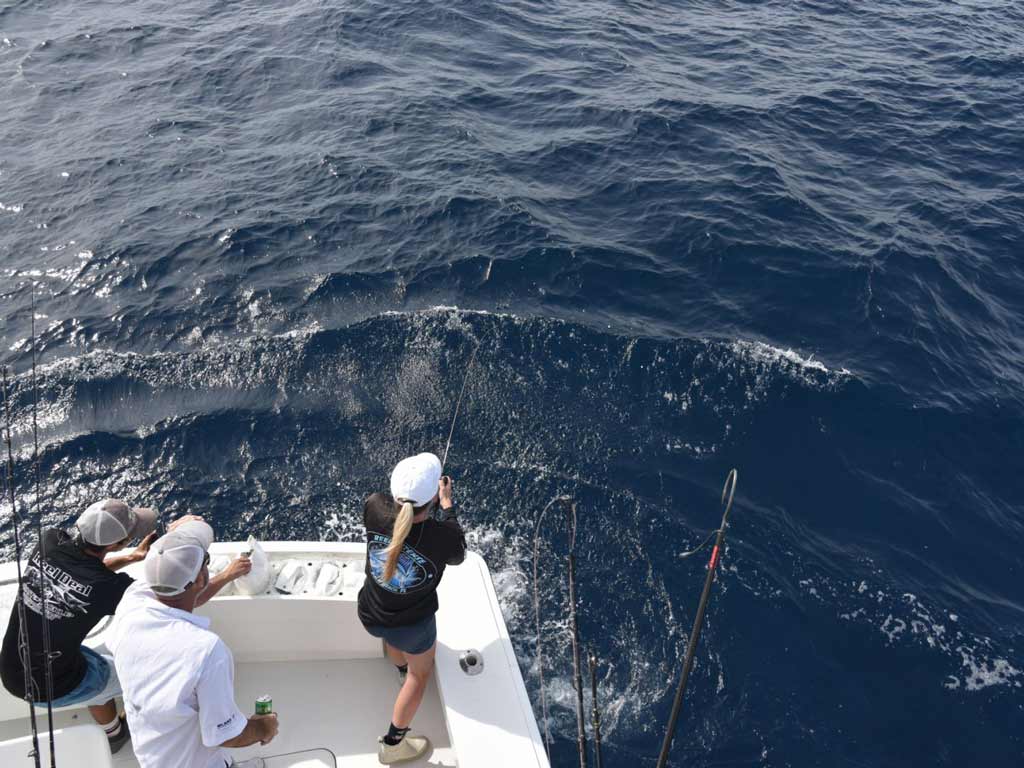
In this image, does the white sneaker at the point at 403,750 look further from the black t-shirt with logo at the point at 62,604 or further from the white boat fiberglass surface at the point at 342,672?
the black t-shirt with logo at the point at 62,604

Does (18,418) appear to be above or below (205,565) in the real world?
below

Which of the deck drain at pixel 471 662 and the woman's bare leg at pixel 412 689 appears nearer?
the woman's bare leg at pixel 412 689

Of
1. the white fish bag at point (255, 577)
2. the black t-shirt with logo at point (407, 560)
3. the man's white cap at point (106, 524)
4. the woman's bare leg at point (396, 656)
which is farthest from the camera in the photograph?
the white fish bag at point (255, 577)

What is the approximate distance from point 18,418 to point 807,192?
12091 millimetres

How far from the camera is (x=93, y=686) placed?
13.7ft

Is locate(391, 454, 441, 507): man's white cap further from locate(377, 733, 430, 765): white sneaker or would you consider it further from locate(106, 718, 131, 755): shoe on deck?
locate(106, 718, 131, 755): shoe on deck

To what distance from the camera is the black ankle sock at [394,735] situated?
14.5ft

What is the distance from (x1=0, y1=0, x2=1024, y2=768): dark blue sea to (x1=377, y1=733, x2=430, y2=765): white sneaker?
168 cm

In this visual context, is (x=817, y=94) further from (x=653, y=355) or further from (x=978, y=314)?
(x=653, y=355)

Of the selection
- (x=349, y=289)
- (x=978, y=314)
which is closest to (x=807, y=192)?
(x=978, y=314)

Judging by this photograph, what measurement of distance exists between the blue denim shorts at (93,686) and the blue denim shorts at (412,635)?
1520 mm

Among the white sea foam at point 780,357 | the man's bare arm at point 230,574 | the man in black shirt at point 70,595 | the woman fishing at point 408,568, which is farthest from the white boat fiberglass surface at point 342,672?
the white sea foam at point 780,357

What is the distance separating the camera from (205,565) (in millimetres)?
3318

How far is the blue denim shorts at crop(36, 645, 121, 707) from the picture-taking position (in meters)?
4.09
